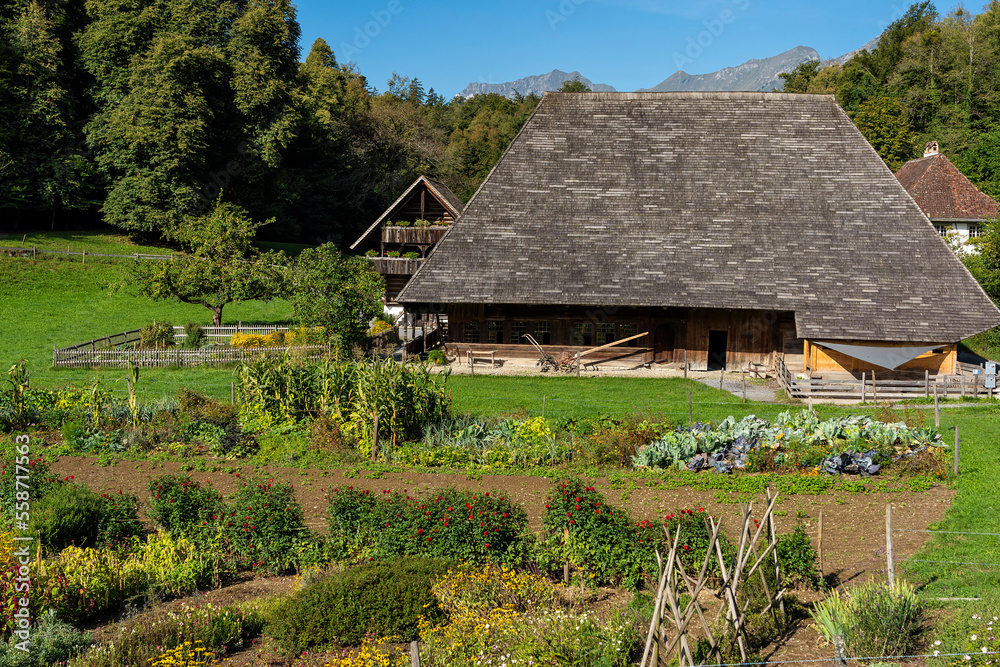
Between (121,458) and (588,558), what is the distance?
424 inches

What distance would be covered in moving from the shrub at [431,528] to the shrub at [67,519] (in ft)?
12.2

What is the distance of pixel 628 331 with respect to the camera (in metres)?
27.4

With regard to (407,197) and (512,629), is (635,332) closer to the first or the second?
(407,197)

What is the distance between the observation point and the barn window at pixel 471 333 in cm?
2802

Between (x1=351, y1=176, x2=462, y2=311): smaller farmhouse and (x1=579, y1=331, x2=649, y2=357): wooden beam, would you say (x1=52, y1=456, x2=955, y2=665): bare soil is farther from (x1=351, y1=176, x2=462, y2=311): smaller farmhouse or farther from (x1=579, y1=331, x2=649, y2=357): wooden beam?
(x1=351, y1=176, x2=462, y2=311): smaller farmhouse

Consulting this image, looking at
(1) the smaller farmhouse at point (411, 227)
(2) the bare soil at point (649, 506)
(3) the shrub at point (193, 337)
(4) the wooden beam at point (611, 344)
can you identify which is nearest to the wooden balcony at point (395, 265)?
(1) the smaller farmhouse at point (411, 227)

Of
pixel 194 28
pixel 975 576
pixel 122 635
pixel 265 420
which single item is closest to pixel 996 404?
pixel 975 576

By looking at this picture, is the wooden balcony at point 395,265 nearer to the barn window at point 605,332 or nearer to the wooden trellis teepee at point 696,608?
the barn window at point 605,332

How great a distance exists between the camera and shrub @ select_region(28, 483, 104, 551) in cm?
1118

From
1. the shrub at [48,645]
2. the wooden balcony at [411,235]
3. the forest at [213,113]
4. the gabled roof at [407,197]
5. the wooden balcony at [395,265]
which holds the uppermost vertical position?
the forest at [213,113]

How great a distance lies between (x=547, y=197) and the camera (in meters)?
28.9

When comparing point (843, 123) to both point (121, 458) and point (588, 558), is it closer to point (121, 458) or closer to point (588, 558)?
point (588, 558)

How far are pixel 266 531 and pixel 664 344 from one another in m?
18.7

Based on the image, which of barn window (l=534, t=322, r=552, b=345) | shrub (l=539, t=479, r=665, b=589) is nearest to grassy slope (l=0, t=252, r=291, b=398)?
barn window (l=534, t=322, r=552, b=345)
